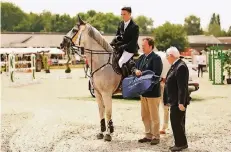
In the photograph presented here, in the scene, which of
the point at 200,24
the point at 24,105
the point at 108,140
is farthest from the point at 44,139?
the point at 200,24

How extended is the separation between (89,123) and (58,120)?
0.91 m

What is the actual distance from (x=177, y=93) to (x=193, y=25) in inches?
5669

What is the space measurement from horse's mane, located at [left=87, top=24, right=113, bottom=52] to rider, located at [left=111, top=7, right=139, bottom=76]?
282 mm

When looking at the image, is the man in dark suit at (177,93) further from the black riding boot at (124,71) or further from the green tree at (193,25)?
the green tree at (193,25)

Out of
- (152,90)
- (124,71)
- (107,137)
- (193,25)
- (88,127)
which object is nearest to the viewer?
(152,90)

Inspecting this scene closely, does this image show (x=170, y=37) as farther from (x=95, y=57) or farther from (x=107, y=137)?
(x=107, y=137)

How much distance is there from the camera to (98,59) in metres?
8.37

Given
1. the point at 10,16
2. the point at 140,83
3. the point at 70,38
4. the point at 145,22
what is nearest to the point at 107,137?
the point at 140,83

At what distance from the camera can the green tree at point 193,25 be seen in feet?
476

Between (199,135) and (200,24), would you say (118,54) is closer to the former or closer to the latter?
(199,135)

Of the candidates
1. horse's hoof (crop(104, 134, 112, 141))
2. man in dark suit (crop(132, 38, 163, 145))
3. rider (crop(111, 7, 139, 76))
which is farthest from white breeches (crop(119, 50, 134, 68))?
horse's hoof (crop(104, 134, 112, 141))

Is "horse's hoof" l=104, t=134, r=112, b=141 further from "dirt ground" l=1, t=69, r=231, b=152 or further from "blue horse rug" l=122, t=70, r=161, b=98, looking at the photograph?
"blue horse rug" l=122, t=70, r=161, b=98

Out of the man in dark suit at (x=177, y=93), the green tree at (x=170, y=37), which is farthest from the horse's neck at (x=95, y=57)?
the green tree at (x=170, y=37)

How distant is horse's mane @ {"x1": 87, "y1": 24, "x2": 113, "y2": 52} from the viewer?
328 inches
